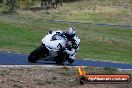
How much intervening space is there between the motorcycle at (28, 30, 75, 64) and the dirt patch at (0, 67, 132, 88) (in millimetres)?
2077

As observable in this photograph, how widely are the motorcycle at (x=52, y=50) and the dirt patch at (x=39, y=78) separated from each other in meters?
2.08

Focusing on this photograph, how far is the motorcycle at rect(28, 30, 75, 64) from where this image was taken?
720 inches

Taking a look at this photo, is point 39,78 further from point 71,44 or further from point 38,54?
point 38,54

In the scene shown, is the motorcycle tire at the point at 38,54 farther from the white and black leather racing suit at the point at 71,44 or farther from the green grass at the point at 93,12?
the green grass at the point at 93,12

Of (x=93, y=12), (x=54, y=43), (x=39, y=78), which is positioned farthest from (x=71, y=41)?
(x=93, y=12)

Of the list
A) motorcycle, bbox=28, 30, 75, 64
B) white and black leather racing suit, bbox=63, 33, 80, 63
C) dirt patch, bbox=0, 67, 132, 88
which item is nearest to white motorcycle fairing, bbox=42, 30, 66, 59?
motorcycle, bbox=28, 30, 75, 64

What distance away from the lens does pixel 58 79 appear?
14.6m

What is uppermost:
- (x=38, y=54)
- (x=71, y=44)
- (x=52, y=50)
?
(x=71, y=44)

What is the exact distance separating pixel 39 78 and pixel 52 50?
405cm

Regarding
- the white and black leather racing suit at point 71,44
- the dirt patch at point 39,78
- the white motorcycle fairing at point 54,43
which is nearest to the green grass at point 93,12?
the white and black leather racing suit at point 71,44

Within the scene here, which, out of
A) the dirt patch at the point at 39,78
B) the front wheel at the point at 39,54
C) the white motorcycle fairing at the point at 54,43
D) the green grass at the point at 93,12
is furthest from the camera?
the green grass at the point at 93,12

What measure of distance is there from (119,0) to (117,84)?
7579cm

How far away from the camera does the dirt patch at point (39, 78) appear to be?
13.3 m

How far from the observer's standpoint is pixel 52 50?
60.1ft
